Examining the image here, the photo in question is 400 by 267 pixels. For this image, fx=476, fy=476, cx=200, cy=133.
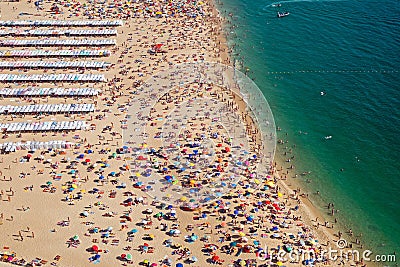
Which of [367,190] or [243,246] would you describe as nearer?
[243,246]

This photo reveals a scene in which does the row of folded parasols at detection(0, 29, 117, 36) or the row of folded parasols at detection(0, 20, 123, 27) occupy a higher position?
the row of folded parasols at detection(0, 20, 123, 27)

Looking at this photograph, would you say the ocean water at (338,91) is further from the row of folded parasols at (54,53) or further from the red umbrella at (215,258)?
the row of folded parasols at (54,53)

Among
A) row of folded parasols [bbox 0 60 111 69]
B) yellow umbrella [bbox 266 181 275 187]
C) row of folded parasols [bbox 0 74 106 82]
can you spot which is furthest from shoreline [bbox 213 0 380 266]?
row of folded parasols [bbox 0 60 111 69]

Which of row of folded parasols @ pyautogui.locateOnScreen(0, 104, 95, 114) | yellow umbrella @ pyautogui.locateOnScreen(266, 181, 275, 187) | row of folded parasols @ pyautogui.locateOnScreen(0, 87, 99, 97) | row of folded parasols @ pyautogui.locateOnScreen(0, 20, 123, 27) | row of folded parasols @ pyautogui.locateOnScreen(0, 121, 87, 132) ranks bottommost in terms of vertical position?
yellow umbrella @ pyautogui.locateOnScreen(266, 181, 275, 187)

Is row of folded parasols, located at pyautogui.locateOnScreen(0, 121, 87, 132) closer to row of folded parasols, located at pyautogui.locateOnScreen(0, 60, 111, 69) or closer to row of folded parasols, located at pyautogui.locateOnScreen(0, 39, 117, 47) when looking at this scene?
row of folded parasols, located at pyautogui.locateOnScreen(0, 60, 111, 69)

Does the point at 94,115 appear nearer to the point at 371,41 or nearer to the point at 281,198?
the point at 281,198

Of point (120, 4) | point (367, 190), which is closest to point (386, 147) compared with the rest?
point (367, 190)
